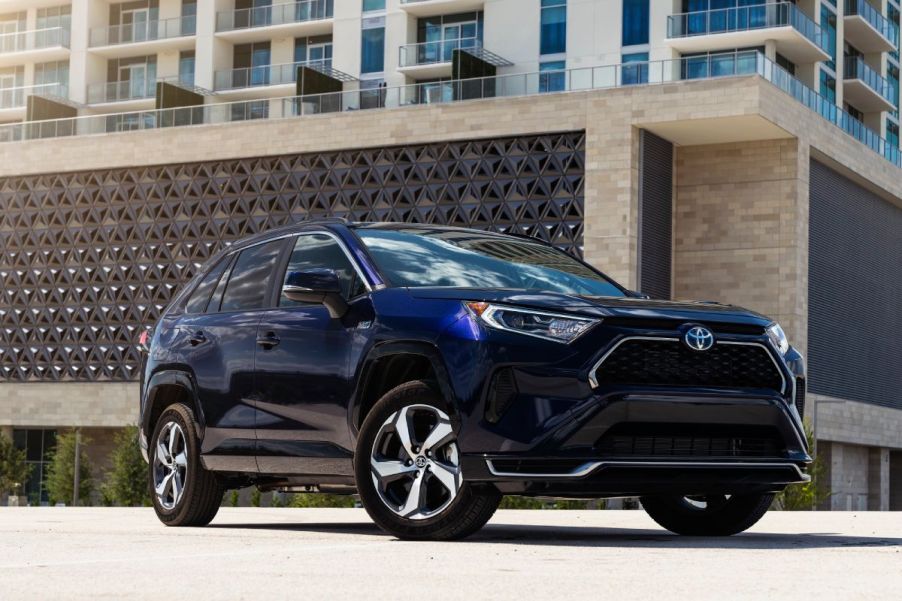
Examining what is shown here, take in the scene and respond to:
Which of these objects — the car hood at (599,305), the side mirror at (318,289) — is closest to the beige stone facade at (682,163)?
the side mirror at (318,289)

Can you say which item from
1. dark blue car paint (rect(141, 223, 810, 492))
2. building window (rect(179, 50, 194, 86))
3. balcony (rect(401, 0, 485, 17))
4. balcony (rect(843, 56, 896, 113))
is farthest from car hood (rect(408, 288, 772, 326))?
building window (rect(179, 50, 194, 86))

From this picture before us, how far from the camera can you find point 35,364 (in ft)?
186

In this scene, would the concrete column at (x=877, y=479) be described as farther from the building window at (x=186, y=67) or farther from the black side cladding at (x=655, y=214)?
the building window at (x=186, y=67)

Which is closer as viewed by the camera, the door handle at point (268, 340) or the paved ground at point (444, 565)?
the paved ground at point (444, 565)

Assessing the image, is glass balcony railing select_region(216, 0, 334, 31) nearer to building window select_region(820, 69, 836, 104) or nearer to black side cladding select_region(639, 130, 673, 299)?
black side cladding select_region(639, 130, 673, 299)

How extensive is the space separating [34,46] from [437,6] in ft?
63.2

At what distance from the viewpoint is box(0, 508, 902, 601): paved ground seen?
6.05 metres

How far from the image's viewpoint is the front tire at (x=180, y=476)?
417 inches

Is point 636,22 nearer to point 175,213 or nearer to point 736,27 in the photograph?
point 736,27

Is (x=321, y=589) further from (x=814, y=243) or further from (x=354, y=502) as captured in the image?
(x=814, y=243)

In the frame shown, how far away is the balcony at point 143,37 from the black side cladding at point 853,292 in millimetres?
26033

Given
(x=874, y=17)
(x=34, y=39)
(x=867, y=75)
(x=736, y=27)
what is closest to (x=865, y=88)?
(x=867, y=75)

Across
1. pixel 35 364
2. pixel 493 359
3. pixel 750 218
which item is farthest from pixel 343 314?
pixel 35 364

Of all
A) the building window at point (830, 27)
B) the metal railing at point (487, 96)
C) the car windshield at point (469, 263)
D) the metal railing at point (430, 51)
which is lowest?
the car windshield at point (469, 263)
